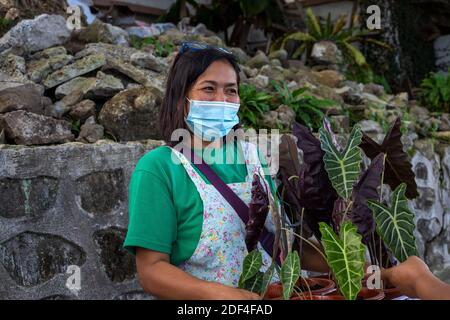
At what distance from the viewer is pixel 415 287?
161 cm

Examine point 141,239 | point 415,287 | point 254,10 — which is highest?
point 254,10

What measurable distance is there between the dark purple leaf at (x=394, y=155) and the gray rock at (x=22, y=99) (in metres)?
2.36

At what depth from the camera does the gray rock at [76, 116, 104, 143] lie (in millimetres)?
3666

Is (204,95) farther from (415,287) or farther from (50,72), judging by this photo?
(50,72)

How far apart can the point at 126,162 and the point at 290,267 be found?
190cm

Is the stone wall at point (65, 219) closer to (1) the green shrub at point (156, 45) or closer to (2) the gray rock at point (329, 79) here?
(1) the green shrub at point (156, 45)

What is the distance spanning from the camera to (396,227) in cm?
175

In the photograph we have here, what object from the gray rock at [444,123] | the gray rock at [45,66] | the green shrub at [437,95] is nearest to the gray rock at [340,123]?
the gray rock at [444,123]

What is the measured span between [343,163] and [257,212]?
0.31m

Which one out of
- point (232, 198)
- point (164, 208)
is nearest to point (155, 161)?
point (164, 208)

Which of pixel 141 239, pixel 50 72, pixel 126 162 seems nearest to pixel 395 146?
pixel 141 239

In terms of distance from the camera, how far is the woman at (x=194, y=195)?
1.72m

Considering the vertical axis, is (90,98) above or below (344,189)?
above

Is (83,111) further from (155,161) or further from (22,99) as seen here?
(155,161)
